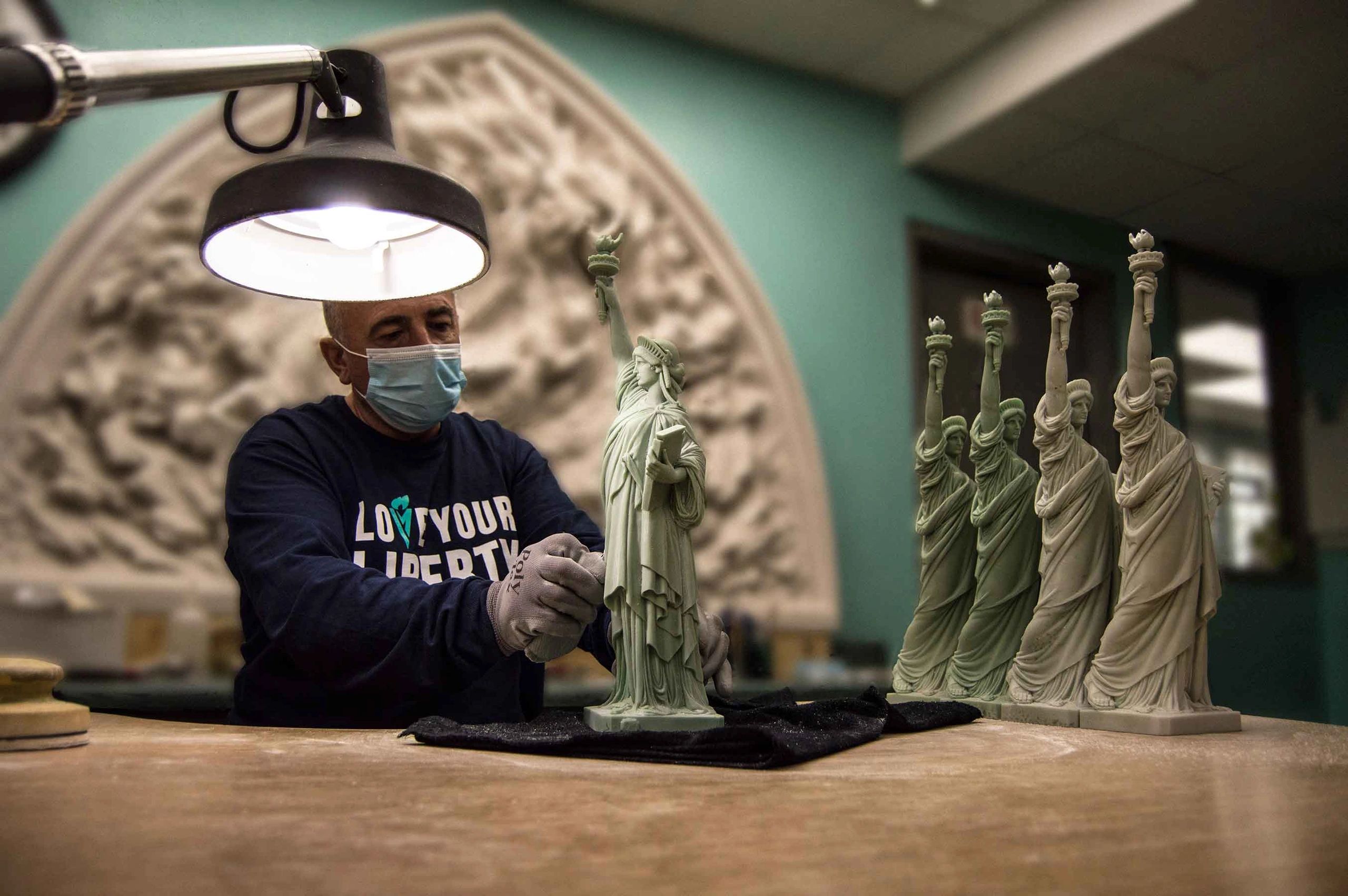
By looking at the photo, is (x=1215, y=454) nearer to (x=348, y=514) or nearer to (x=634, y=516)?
(x=634, y=516)

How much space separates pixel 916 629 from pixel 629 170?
2045 millimetres

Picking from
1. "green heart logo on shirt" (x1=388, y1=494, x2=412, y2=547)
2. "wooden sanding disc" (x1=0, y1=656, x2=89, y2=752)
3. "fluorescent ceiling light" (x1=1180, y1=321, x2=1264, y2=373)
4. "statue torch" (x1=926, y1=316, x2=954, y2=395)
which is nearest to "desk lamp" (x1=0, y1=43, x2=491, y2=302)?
"green heart logo on shirt" (x1=388, y1=494, x2=412, y2=547)

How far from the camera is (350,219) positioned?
4.52ft

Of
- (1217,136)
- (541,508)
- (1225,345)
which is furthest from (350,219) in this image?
(1225,345)

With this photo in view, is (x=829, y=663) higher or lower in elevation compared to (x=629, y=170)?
lower

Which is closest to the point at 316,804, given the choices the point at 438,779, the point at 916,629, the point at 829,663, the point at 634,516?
the point at 438,779

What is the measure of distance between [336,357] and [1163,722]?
4.73 feet

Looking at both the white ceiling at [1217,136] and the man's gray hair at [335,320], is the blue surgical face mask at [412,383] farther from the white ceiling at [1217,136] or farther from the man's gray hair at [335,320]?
the white ceiling at [1217,136]

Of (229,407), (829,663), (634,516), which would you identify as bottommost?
(829,663)

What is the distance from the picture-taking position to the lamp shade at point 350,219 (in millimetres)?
1050

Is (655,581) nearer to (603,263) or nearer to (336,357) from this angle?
(603,263)

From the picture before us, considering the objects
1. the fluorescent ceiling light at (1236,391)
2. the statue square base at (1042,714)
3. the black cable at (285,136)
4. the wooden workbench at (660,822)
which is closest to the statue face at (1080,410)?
the fluorescent ceiling light at (1236,391)

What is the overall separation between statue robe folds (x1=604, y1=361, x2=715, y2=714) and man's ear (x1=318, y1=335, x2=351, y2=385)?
699mm

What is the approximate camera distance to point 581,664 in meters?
2.77
